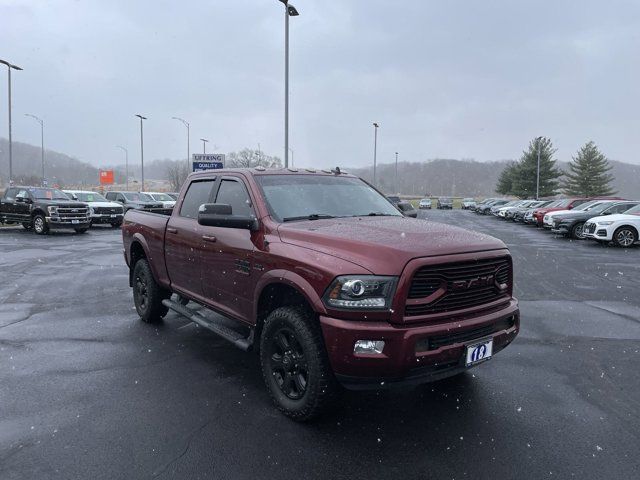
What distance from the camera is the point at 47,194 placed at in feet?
71.3

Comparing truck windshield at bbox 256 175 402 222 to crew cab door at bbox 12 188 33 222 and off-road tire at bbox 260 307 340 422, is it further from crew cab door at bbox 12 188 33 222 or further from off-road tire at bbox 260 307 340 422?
crew cab door at bbox 12 188 33 222

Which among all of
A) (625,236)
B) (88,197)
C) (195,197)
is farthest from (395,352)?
(88,197)

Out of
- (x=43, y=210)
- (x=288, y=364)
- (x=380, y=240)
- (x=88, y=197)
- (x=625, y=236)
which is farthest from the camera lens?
(x=88, y=197)

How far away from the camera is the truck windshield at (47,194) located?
21.4 m

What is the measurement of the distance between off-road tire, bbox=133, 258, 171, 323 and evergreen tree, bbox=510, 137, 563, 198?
74476 mm

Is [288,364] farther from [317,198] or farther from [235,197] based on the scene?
[235,197]

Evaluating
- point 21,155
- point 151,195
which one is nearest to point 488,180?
point 21,155

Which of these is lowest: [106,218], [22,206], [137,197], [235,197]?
[106,218]

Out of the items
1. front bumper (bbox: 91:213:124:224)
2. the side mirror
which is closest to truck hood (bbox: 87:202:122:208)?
front bumper (bbox: 91:213:124:224)

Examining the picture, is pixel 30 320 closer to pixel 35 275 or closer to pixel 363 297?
pixel 35 275

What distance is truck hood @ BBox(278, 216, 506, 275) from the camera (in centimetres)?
335

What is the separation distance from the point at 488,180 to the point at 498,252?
18806 centimetres

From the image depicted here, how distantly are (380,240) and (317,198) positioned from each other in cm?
134

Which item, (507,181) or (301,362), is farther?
(507,181)
